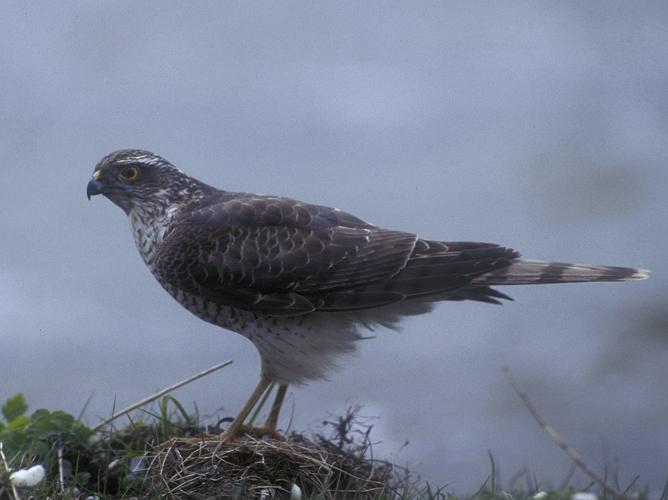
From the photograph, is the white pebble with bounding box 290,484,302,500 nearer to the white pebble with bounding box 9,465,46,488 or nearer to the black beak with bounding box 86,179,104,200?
the white pebble with bounding box 9,465,46,488

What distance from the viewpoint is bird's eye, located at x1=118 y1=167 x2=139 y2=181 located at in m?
4.54

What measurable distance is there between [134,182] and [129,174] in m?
0.05

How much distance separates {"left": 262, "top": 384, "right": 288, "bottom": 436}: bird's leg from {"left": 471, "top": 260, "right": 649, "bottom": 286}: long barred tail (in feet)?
3.67

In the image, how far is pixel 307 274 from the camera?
4.13 meters

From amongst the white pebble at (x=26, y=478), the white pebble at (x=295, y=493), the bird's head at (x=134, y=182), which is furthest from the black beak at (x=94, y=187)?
the white pebble at (x=295, y=493)

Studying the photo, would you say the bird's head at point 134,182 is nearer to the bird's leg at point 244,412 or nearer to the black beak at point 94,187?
the black beak at point 94,187

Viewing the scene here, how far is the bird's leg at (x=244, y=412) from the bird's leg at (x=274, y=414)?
0.18 metres

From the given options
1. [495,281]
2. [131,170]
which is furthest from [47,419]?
[495,281]

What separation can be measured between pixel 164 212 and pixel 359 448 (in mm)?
1467

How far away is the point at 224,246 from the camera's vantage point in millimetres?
4195

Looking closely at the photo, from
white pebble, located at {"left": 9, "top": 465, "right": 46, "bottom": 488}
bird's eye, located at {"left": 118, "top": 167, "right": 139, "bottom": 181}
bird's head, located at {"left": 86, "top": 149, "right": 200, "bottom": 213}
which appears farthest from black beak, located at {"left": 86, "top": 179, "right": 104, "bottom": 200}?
white pebble, located at {"left": 9, "top": 465, "right": 46, "bottom": 488}

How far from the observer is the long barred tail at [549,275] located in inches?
164

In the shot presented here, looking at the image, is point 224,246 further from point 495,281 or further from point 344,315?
point 495,281

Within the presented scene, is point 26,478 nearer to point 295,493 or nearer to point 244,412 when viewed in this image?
point 295,493
